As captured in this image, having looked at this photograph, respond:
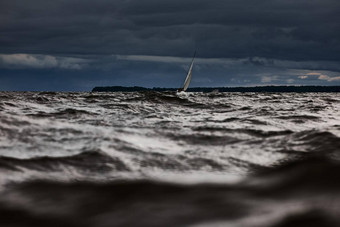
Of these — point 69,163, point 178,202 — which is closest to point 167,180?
point 178,202

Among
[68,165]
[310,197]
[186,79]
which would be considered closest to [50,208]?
[68,165]

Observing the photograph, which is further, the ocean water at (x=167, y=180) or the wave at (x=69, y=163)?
the wave at (x=69, y=163)

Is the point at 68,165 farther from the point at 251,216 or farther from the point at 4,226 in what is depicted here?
the point at 251,216

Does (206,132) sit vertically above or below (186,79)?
A: below

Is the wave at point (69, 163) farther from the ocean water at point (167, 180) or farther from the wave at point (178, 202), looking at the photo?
the wave at point (178, 202)

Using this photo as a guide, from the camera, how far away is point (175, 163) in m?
3.83

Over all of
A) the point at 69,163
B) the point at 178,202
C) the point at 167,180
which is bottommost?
the point at 178,202

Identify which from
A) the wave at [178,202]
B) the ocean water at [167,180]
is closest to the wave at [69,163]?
the ocean water at [167,180]

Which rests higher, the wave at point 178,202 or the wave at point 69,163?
the wave at point 69,163

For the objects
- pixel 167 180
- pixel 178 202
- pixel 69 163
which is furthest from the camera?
pixel 69 163

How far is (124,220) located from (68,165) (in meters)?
1.52

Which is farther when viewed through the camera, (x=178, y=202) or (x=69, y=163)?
(x=69, y=163)

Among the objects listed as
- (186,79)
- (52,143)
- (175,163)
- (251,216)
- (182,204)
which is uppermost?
(186,79)

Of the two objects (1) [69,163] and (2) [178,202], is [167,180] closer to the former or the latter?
(2) [178,202]
